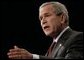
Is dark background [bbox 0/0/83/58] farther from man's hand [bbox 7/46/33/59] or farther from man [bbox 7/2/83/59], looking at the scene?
man's hand [bbox 7/46/33/59]

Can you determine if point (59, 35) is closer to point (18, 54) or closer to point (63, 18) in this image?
point (63, 18)

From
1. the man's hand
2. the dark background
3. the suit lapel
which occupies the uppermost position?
the man's hand

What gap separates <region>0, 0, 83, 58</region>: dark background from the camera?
3.54 metres

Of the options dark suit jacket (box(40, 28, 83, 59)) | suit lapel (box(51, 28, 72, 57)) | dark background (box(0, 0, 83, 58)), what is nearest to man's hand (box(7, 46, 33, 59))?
dark suit jacket (box(40, 28, 83, 59))

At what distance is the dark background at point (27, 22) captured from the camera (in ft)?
11.6

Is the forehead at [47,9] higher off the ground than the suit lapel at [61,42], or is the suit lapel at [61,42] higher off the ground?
the forehead at [47,9]

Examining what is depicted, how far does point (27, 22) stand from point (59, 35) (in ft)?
5.44

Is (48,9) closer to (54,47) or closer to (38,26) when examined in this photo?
(54,47)

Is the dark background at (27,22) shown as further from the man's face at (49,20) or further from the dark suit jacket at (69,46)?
the dark suit jacket at (69,46)

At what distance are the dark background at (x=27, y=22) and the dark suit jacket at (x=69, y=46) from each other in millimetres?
1523

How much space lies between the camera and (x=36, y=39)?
369cm

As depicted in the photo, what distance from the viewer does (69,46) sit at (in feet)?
6.08

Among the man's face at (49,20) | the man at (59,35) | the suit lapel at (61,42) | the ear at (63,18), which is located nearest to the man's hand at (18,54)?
the man at (59,35)

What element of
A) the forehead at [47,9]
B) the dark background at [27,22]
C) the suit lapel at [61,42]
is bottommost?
the dark background at [27,22]
